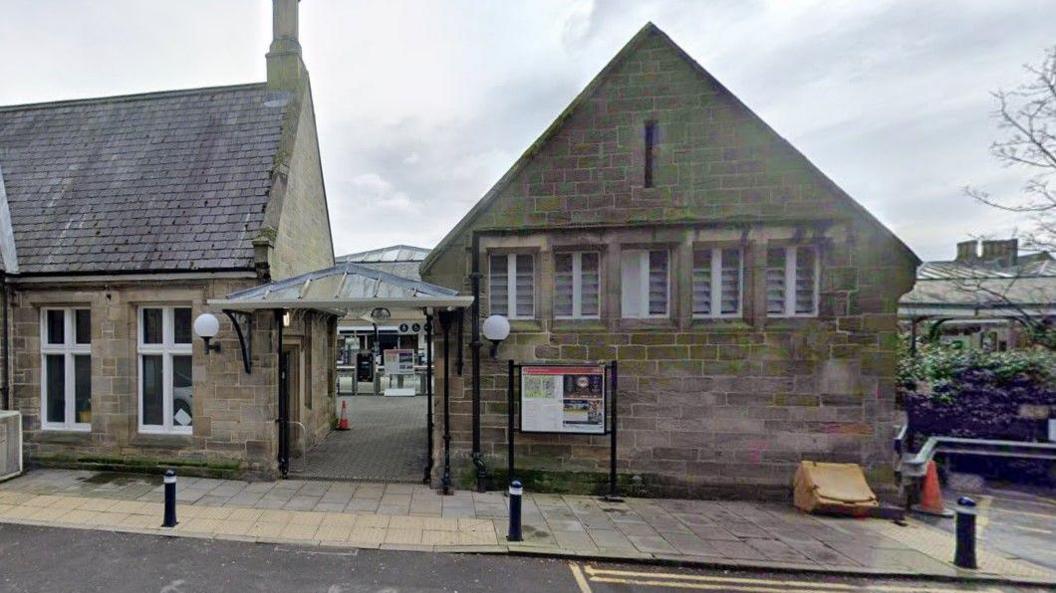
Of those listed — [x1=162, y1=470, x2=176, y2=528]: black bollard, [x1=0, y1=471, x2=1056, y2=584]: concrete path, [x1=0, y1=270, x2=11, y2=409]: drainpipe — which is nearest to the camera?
[x1=0, y1=471, x2=1056, y2=584]: concrete path

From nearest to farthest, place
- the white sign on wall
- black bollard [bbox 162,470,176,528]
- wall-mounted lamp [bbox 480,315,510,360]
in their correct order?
black bollard [bbox 162,470,176,528] → wall-mounted lamp [bbox 480,315,510,360] → the white sign on wall

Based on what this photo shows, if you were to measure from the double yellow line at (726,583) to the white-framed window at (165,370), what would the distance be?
8571 mm

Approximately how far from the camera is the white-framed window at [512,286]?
859cm

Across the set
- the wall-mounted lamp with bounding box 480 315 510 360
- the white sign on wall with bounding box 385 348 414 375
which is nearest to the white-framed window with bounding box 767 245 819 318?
the wall-mounted lamp with bounding box 480 315 510 360

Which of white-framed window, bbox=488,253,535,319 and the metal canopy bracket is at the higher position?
white-framed window, bbox=488,253,535,319

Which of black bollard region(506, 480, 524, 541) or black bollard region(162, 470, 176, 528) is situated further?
black bollard region(162, 470, 176, 528)

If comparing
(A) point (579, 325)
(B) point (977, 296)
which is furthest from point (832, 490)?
(B) point (977, 296)

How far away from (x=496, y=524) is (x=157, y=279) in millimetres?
8078

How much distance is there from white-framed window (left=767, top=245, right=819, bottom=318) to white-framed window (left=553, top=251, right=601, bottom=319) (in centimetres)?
321

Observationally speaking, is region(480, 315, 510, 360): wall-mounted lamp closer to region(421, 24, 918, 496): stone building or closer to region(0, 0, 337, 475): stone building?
region(421, 24, 918, 496): stone building

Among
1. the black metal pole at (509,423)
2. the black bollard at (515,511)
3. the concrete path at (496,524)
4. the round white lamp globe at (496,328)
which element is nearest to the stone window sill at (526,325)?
the round white lamp globe at (496,328)

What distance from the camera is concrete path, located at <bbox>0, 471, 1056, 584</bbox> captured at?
6.02m

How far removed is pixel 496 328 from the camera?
788 centimetres

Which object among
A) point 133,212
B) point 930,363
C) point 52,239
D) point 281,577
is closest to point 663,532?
point 281,577
